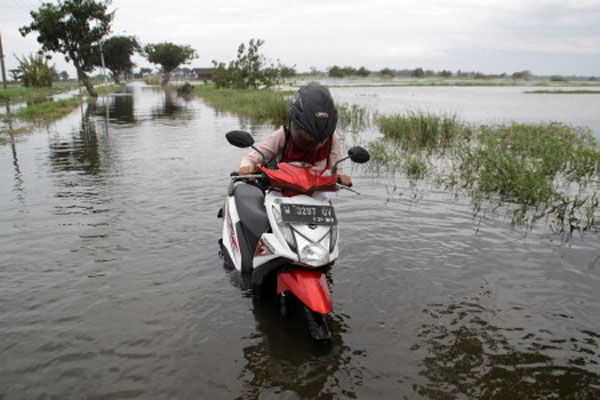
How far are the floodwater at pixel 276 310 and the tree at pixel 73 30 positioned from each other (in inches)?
1368

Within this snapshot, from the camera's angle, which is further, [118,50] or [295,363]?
[118,50]

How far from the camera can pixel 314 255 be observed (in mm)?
3131

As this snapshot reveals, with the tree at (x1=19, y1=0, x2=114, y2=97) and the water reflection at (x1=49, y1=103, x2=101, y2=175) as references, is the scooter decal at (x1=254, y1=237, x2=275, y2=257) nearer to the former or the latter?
the water reflection at (x1=49, y1=103, x2=101, y2=175)

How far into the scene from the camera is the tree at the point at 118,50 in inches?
3014

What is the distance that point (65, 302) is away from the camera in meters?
4.02

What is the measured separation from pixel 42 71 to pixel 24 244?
4624cm

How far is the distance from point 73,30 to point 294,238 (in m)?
41.6

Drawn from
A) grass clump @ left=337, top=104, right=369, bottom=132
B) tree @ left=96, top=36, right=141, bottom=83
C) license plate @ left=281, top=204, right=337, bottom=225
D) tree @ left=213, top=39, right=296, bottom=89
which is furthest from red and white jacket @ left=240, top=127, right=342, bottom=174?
tree @ left=96, top=36, right=141, bottom=83

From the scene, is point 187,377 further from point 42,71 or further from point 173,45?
point 173,45

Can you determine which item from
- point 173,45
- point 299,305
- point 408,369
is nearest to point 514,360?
point 408,369

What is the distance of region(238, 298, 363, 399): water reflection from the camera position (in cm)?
292

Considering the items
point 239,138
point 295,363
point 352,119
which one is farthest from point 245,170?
point 352,119

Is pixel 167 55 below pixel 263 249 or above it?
above

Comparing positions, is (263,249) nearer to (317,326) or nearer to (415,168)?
(317,326)
